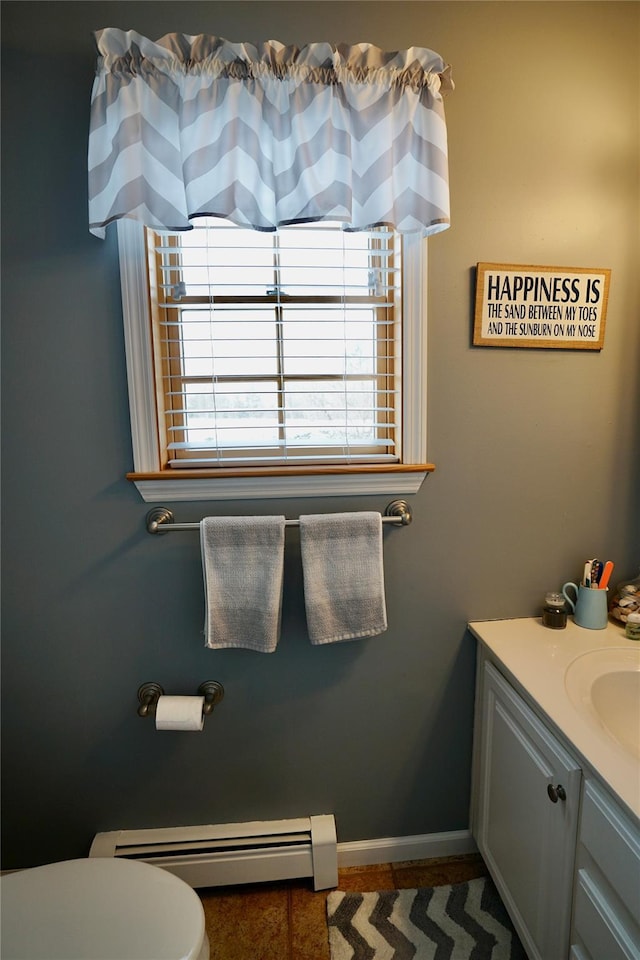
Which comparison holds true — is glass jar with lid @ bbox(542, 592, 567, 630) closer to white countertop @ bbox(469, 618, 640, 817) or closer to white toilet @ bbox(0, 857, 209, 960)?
white countertop @ bbox(469, 618, 640, 817)

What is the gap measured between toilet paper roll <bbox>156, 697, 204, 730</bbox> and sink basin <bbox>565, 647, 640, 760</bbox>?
885 millimetres

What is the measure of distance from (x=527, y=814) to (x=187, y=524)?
1053 mm

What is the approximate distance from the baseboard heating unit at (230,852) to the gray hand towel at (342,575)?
2.12 ft

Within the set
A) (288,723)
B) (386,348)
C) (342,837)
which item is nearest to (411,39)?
(386,348)

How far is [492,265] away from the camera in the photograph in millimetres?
1170

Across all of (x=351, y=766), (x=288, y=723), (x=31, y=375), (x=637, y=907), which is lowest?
(x=351, y=766)

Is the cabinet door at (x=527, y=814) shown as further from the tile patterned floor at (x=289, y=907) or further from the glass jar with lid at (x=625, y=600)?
the glass jar with lid at (x=625, y=600)

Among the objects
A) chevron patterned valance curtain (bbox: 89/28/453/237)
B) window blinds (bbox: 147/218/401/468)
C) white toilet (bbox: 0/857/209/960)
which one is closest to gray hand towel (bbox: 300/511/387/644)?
window blinds (bbox: 147/218/401/468)

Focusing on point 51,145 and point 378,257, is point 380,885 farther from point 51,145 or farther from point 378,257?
point 51,145

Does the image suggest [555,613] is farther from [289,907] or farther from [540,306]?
[289,907]

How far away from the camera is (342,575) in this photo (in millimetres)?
1177

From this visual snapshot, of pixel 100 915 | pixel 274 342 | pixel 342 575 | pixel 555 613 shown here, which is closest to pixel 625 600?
pixel 555 613

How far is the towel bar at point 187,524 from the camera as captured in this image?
1.16m

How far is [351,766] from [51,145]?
179 cm
